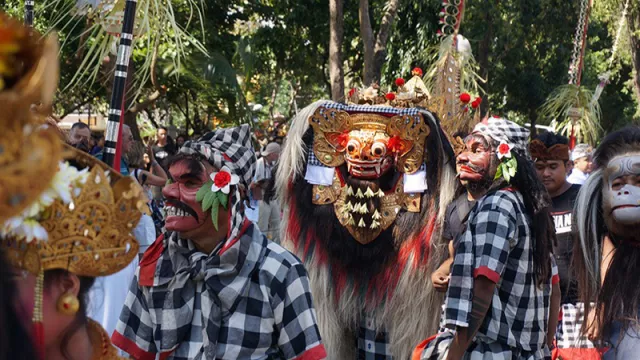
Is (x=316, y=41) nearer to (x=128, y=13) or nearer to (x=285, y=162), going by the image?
(x=285, y=162)

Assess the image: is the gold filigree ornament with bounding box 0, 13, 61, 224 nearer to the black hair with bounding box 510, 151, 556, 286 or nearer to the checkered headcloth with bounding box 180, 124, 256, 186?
the checkered headcloth with bounding box 180, 124, 256, 186

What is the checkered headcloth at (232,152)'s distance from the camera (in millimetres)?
3693

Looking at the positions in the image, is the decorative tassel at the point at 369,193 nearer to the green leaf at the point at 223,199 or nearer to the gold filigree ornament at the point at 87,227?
the green leaf at the point at 223,199

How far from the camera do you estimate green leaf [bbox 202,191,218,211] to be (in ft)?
11.8

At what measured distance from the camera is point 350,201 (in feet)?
19.9

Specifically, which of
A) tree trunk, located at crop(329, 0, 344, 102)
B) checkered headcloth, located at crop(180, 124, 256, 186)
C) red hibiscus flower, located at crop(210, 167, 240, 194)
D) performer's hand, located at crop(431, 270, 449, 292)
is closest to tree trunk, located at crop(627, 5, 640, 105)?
tree trunk, located at crop(329, 0, 344, 102)

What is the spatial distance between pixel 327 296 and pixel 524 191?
1842 mm

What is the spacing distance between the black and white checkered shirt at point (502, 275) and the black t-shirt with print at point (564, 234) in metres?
1.44

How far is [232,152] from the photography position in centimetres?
385

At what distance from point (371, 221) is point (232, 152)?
2255mm

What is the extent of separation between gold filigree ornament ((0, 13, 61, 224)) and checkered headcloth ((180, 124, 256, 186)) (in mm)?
2039

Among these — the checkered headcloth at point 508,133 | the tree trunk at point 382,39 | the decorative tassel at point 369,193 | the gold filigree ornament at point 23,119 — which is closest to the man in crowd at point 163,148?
the tree trunk at point 382,39

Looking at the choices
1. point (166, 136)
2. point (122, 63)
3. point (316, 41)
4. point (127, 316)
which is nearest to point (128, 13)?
point (122, 63)

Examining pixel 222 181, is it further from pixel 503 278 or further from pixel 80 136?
pixel 80 136
